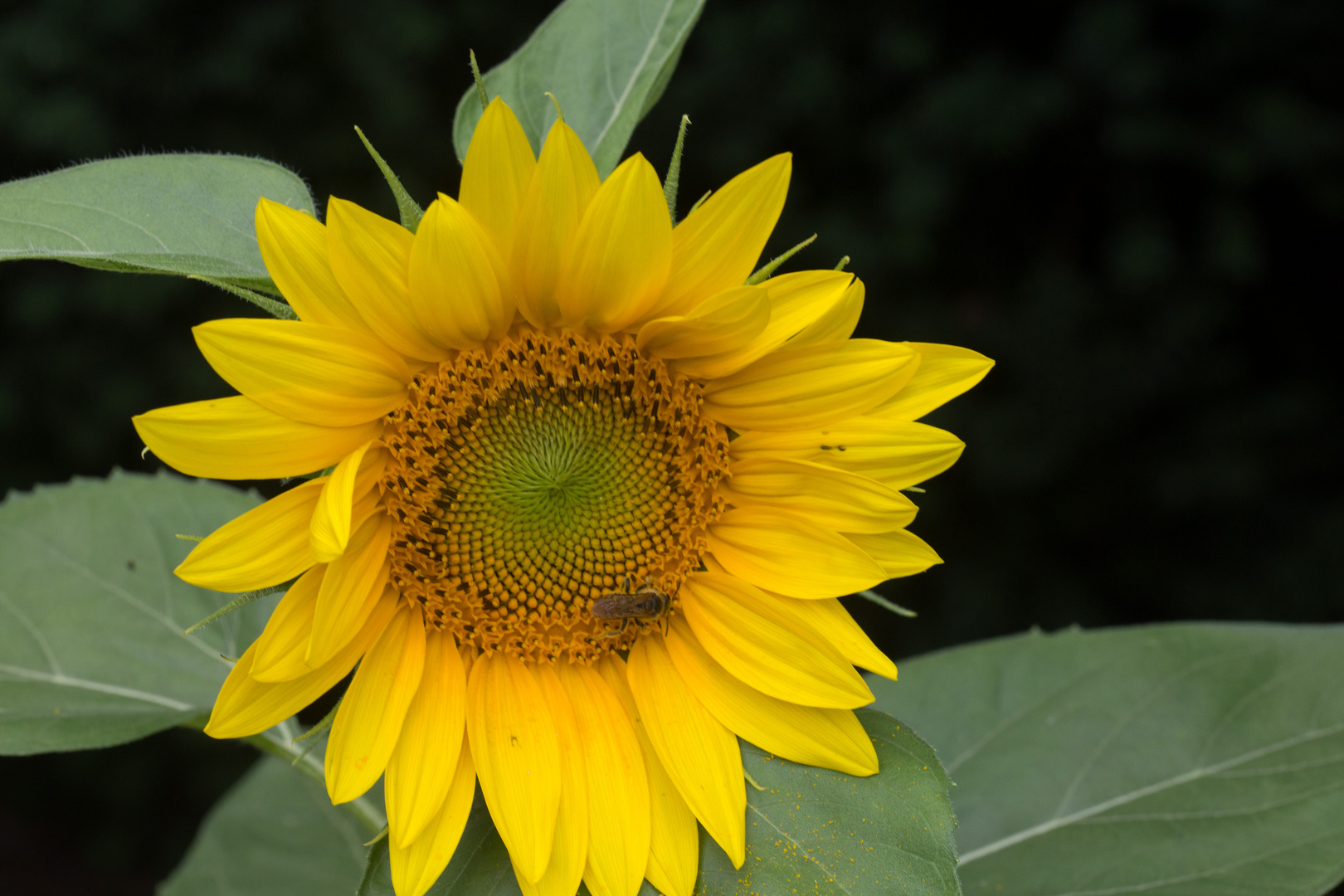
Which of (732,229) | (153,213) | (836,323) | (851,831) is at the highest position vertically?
(153,213)

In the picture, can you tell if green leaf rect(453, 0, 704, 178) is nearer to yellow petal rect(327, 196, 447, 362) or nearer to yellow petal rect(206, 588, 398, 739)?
yellow petal rect(327, 196, 447, 362)

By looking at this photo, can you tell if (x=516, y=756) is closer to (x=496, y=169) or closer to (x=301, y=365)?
(x=301, y=365)

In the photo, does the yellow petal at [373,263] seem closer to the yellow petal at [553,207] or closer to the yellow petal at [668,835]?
the yellow petal at [553,207]

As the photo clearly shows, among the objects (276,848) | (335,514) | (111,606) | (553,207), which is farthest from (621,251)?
(276,848)

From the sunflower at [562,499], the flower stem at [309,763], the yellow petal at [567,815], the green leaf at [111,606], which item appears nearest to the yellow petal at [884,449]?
the sunflower at [562,499]

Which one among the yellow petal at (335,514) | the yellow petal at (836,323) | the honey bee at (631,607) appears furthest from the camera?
the honey bee at (631,607)

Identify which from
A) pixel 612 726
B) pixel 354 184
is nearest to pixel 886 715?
pixel 612 726

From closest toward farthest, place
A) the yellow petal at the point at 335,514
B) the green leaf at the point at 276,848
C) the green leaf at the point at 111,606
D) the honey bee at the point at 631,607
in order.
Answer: the yellow petal at the point at 335,514, the honey bee at the point at 631,607, the green leaf at the point at 111,606, the green leaf at the point at 276,848
